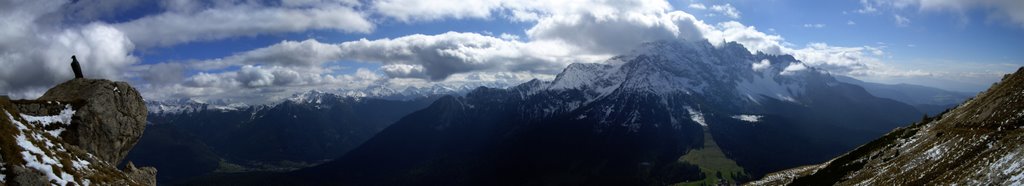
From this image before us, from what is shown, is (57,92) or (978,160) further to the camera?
(57,92)

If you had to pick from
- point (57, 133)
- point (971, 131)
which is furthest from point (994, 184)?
point (57, 133)

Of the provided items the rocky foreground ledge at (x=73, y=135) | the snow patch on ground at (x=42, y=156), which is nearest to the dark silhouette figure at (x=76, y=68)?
the rocky foreground ledge at (x=73, y=135)

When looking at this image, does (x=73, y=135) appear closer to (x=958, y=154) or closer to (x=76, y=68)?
(x=76, y=68)

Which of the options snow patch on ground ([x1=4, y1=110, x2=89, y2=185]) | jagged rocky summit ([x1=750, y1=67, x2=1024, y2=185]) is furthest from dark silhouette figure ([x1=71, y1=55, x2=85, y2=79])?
jagged rocky summit ([x1=750, y1=67, x2=1024, y2=185])

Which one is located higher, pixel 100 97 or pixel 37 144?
pixel 100 97

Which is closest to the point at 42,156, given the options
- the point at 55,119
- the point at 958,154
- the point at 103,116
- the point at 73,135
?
the point at 55,119

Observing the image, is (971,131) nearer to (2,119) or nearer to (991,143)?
(991,143)

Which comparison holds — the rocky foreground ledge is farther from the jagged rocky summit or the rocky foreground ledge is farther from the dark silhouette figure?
the jagged rocky summit
